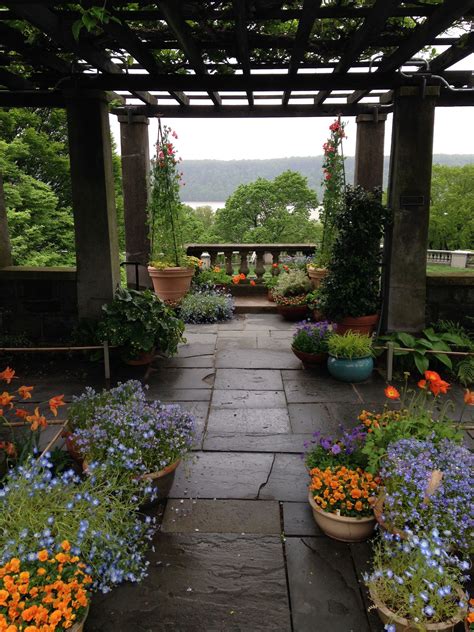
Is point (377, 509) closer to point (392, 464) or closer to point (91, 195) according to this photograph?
point (392, 464)

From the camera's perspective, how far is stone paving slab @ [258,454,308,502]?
260 cm

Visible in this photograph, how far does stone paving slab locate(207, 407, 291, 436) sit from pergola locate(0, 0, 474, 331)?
1.65 meters

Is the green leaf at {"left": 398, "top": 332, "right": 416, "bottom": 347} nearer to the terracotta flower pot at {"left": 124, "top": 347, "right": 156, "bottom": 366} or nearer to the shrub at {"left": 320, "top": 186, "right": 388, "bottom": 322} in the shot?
the shrub at {"left": 320, "top": 186, "right": 388, "bottom": 322}

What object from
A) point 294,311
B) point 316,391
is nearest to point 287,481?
point 316,391

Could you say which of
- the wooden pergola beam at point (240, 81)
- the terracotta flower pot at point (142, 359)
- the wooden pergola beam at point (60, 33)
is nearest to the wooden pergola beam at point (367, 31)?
the wooden pergola beam at point (240, 81)

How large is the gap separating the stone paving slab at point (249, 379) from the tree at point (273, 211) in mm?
13302

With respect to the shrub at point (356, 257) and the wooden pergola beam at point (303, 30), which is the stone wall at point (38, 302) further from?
the wooden pergola beam at point (303, 30)

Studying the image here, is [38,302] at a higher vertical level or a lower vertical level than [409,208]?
lower

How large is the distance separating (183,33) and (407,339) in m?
2.95

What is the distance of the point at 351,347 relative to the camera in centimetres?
420

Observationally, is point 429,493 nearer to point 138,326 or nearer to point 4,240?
point 138,326

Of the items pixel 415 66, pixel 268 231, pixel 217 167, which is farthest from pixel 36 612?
pixel 217 167

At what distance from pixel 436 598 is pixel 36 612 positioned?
1.23 m

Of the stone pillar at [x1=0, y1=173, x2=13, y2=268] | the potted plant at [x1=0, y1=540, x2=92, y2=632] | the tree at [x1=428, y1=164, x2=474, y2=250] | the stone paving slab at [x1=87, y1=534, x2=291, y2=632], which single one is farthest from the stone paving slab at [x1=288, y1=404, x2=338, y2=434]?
the tree at [x1=428, y1=164, x2=474, y2=250]
